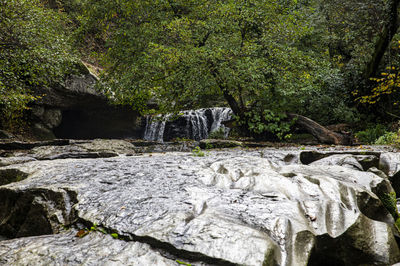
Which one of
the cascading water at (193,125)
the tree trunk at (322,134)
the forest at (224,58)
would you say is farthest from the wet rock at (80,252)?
the cascading water at (193,125)

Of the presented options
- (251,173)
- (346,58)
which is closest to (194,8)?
(251,173)

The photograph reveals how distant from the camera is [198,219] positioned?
2.12 metres

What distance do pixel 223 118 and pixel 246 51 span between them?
21.3 ft

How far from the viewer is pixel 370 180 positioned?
3.48 m

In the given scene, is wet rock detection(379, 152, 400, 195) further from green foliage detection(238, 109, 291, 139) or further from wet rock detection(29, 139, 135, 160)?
wet rock detection(29, 139, 135, 160)

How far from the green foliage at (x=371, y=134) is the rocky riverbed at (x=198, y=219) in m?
8.36

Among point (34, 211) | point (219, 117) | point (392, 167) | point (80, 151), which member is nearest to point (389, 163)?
point (392, 167)

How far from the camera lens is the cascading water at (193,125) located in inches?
623

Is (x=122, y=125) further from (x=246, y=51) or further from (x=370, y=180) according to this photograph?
(x=370, y=180)

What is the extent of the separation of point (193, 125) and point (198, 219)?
14.4 m

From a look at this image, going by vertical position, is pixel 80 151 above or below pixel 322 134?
below

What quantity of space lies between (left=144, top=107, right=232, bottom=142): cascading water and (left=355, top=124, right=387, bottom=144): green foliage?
22.7ft

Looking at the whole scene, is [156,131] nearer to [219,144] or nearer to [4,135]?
[219,144]

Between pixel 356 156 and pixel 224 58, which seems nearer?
pixel 356 156
